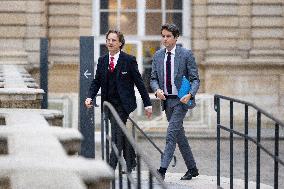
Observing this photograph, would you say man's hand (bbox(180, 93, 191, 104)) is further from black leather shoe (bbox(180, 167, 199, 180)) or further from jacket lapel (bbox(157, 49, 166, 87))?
black leather shoe (bbox(180, 167, 199, 180))

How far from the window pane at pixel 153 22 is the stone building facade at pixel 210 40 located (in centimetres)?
67

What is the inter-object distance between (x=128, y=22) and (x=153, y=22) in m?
0.52

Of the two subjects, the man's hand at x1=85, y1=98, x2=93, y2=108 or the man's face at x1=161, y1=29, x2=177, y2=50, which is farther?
the man's face at x1=161, y1=29, x2=177, y2=50

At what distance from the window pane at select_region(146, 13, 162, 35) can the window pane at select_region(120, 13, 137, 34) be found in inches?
10.6

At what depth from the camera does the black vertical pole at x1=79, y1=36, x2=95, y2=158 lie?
28.7 ft

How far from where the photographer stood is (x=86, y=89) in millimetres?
8922

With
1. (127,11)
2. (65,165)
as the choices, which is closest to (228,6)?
(127,11)

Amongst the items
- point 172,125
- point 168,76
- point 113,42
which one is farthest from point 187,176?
point 113,42

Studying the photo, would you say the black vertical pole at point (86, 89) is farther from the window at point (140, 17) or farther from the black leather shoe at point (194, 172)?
the window at point (140, 17)

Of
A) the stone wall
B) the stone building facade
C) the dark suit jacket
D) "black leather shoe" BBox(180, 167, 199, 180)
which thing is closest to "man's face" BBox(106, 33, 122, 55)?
the dark suit jacket

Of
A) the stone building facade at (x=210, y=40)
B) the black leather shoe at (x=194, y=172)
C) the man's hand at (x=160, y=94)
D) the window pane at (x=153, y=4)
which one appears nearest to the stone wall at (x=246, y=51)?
the stone building facade at (x=210, y=40)

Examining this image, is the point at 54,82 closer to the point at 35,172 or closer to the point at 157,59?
the point at 157,59

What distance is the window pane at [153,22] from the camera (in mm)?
18453

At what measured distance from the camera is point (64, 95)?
16.2 metres
